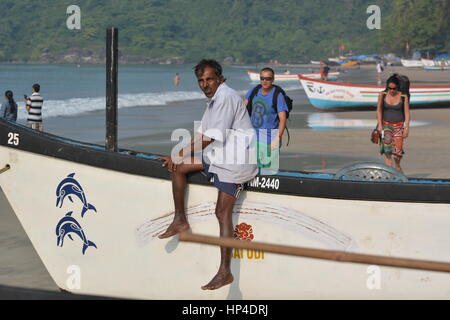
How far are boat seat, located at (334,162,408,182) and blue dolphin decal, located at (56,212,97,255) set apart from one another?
2309 mm

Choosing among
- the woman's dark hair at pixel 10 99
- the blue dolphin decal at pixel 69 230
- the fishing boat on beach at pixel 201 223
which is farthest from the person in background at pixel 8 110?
the blue dolphin decal at pixel 69 230

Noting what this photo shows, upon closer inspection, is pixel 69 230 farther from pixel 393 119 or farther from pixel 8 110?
pixel 8 110

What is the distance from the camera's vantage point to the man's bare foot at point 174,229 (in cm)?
607

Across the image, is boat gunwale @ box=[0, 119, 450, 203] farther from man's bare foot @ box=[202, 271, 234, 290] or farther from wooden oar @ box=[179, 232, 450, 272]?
wooden oar @ box=[179, 232, 450, 272]

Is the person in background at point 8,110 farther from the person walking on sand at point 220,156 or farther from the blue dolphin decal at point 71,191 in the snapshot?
the person walking on sand at point 220,156

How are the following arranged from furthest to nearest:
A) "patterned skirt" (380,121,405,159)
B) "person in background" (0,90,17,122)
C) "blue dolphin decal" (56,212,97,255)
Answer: "person in background" (0,90,17,122) < "patterned skirt" (380,121,405,159) < "blue dolphin decal" (56,212,97,255)

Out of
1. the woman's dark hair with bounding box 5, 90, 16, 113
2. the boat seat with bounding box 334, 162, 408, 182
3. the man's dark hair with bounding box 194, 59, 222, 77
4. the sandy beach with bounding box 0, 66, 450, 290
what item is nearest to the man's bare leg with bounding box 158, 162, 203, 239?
the man's dark hair with bounding box 194, 59, 222, 77

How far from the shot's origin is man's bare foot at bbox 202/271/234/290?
6004 millimetres

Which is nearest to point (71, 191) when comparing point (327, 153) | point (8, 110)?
point (8, 110)

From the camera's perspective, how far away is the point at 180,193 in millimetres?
5938

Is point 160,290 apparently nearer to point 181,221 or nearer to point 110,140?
point 181,221

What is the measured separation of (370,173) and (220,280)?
148cm

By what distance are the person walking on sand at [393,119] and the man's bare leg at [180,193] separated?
15.5ft

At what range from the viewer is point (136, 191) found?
247 inches
